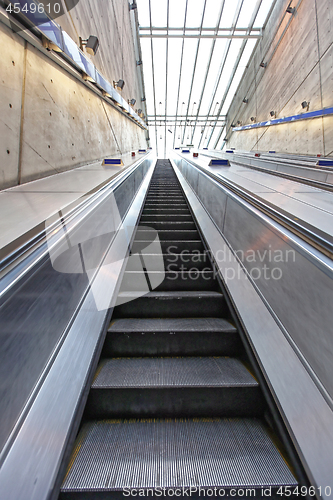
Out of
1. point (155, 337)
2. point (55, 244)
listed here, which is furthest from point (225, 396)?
point (55, 244)

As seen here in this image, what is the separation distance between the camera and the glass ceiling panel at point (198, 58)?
13867 millimetres

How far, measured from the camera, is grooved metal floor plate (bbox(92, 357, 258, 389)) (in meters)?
1.27

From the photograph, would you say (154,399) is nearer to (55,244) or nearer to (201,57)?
(55,244)

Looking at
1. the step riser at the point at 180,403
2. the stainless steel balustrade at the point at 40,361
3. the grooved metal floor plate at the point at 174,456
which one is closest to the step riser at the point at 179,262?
the stainless steel balustrade at the point at 40,361

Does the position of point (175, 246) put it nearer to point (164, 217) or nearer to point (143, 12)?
point (164, 217)

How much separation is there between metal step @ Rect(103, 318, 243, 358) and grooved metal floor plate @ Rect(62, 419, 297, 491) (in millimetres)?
395

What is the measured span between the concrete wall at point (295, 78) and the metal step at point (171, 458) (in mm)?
9093

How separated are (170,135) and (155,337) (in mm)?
26370

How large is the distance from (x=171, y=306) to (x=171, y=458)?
0.92 m

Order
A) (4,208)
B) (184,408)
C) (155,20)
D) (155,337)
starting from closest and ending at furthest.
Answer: (184,408) < (155,337) < (4,208) < (155,20)

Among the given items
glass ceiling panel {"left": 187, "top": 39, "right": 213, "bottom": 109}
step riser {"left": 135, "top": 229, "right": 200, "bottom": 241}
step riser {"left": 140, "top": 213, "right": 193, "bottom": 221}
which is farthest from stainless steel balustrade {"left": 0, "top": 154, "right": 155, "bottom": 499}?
glass ceiling panel {"left": 187, "top": 39, "right": 213, "bottom": 109}

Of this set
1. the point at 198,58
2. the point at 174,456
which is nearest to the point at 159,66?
the point at 198,58

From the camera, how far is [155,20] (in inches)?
576

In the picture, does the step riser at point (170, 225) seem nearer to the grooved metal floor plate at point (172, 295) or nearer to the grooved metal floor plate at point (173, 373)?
the grooved metal floor plate at point (172, 295)
